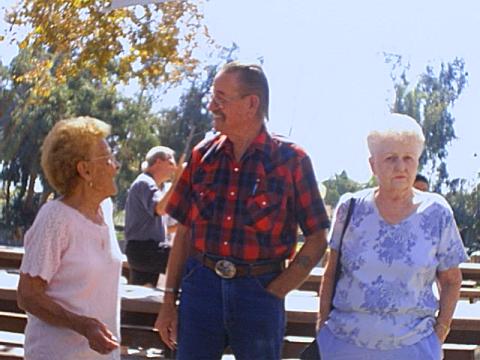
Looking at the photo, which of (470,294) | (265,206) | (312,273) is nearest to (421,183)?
(312,273)

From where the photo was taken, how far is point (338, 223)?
9.64ft

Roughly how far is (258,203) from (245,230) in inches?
3.8

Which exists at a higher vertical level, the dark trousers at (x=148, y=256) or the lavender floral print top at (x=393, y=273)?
the lavender floral print top at (x=393, y=273)

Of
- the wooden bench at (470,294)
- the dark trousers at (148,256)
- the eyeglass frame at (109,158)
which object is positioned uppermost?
the eyeglass frame at (109,158)

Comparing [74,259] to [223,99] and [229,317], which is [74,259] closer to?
[229,317]

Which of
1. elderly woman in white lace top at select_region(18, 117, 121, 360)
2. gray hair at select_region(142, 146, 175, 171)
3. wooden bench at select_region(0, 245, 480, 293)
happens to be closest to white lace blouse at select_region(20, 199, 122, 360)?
elderly woman in white lace top at select_region(18, 117, 121, 360)

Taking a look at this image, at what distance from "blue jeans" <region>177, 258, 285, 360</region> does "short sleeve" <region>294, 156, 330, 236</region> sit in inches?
8.0

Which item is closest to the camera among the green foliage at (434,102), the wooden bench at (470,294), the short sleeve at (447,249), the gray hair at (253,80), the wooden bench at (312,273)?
the short sleeve at (447,249)

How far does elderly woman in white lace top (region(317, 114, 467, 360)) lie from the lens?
2775 mm

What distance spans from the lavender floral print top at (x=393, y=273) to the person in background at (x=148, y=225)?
3284 millimetres

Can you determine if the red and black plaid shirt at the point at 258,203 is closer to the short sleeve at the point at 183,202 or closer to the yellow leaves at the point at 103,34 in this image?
the short sleeve at the point at 183,202

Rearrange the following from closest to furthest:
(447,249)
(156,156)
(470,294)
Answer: (447,249), (156,156), (470,294)

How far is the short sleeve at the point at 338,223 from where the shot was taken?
293 centimetres

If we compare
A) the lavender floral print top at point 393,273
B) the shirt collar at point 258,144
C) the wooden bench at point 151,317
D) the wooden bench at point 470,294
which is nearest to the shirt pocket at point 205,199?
the shirt collar at point 258,144
